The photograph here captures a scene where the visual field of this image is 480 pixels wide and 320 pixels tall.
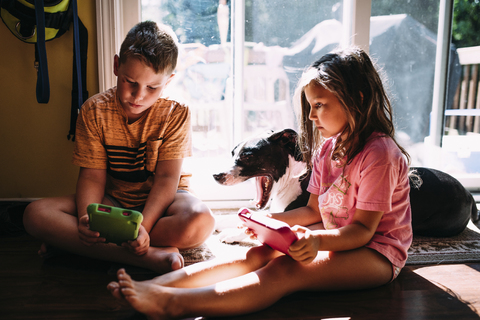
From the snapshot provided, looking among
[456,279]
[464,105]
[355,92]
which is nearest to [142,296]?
[355,92]

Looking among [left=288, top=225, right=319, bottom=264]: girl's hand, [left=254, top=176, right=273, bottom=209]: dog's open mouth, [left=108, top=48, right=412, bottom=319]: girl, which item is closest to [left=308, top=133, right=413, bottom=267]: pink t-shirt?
[left=108, top=48, right=412, bottom=319]: girl

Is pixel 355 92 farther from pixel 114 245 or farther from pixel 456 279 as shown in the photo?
pixel 114 245

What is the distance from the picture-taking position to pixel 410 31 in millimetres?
1608

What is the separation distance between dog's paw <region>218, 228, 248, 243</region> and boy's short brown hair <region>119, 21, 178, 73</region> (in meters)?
0.55

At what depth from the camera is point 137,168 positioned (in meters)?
1.07

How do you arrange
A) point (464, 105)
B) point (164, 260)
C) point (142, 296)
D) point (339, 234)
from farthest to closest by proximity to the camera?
1. point (464, 105)
2. point (164, 260)
3. point (339, 234)
4. point (142, 296)

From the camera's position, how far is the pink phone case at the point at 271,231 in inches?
27.3

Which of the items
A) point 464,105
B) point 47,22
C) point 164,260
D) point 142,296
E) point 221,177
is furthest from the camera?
point 464,105

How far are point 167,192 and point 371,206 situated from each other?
0.56m

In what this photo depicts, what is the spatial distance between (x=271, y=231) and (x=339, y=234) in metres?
0.15

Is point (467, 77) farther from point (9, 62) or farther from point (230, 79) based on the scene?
point (9, 62)

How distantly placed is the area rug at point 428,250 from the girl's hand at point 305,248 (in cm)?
29

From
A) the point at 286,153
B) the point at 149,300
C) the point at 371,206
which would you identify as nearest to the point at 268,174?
the point at 286,153

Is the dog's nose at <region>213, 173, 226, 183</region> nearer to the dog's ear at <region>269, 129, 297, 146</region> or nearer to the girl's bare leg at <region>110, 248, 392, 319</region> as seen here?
the dog's ear at <region>269, 129, 297, 146</region>
